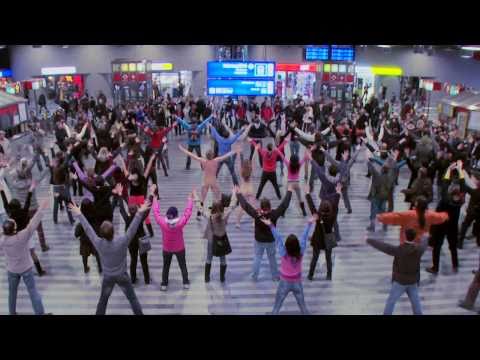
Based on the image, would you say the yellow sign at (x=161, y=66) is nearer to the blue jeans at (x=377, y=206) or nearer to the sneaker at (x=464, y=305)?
the blue jeans at (x=377, y=206)

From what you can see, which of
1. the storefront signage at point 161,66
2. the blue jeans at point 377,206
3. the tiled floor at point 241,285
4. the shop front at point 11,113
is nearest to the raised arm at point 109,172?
the tiled floor at point 241,285

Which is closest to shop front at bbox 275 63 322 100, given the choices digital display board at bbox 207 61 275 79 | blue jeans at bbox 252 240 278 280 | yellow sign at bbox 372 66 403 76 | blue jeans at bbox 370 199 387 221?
yellow sign at bbox 372 66 403 76

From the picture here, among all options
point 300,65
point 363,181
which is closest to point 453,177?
point 363,181

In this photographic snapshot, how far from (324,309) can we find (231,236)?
9.66ft

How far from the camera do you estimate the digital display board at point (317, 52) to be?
920 inches

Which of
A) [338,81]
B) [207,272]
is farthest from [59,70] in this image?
[207,272]

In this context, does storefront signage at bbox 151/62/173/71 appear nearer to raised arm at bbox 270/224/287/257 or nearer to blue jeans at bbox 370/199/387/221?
blue jeans at bbox 370/199/387/221

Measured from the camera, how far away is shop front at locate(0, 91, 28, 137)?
17.4 metres

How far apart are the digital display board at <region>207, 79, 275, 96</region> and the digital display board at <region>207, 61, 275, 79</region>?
159mm

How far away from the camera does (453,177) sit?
8.05 metres

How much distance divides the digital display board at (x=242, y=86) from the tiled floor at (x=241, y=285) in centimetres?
702

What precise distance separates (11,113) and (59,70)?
9.39 meters

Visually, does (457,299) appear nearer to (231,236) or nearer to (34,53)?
(231,236)
